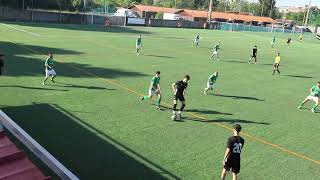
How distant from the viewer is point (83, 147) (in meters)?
12.8

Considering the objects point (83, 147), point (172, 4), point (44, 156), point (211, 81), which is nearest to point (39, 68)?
point (211, 81)

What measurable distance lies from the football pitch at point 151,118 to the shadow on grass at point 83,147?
3 cm

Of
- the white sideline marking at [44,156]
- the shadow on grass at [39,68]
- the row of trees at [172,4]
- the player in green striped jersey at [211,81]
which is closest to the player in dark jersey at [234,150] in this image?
the white sideline marking at [44,156]

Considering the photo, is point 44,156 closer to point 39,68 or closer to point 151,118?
point 151,118

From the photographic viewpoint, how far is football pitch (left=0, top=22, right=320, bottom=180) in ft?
40.2

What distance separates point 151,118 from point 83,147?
14.6 feet

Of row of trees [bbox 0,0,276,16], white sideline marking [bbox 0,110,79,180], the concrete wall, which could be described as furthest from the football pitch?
row of trees [bbox 0,0,276,16]

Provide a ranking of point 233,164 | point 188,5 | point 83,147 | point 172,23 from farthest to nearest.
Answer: point 188,5 < point 172,23 < point 83,147 < point 233,164

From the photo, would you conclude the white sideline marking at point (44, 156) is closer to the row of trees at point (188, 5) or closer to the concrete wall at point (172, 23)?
the row of trees at point (188, 5)

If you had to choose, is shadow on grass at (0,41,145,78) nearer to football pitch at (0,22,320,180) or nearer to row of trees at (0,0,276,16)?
football pitch at (0,22,320,180)

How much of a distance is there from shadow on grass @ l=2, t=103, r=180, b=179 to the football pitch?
3 centimetres

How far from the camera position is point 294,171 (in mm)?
12688

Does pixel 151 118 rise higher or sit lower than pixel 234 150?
lower

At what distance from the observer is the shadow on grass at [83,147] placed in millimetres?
11297
